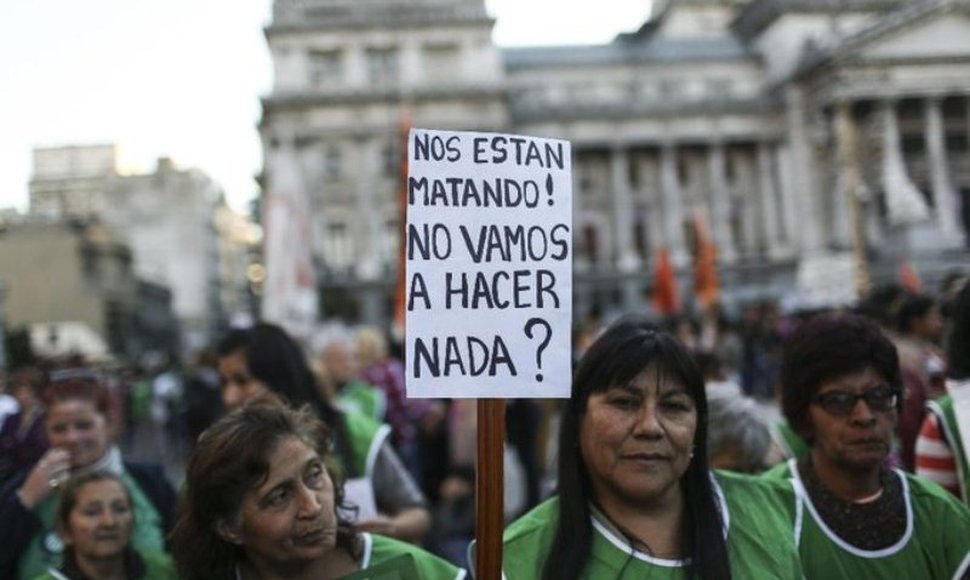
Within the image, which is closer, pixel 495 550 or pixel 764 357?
pixel 495 550

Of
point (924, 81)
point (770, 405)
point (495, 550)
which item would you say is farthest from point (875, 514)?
point (924, 81)

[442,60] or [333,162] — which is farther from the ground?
[442,60]

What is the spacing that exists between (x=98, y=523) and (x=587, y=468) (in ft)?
6.22

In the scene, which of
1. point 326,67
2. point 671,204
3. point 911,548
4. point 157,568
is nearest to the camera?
point 911,548

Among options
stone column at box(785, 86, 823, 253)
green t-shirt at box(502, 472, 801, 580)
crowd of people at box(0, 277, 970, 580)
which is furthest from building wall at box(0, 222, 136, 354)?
green t-shirt at box(502, 472, 801, 580)

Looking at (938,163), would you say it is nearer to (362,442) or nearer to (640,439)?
(362,442)

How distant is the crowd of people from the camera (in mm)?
2789

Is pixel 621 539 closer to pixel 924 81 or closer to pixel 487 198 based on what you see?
pixel 487 198

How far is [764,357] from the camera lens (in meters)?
20.6

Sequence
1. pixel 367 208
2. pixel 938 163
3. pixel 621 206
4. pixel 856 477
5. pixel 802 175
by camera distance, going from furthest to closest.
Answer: pixel 621 206, pixel 802 175, pixel 367 208, pixel 938 163, pixel 856 477

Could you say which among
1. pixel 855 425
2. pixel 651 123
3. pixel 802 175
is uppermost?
pixel 651 123

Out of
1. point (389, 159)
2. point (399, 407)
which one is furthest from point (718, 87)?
point (399, 407)

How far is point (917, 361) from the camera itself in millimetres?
5883

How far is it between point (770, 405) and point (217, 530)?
17815 millimetres
